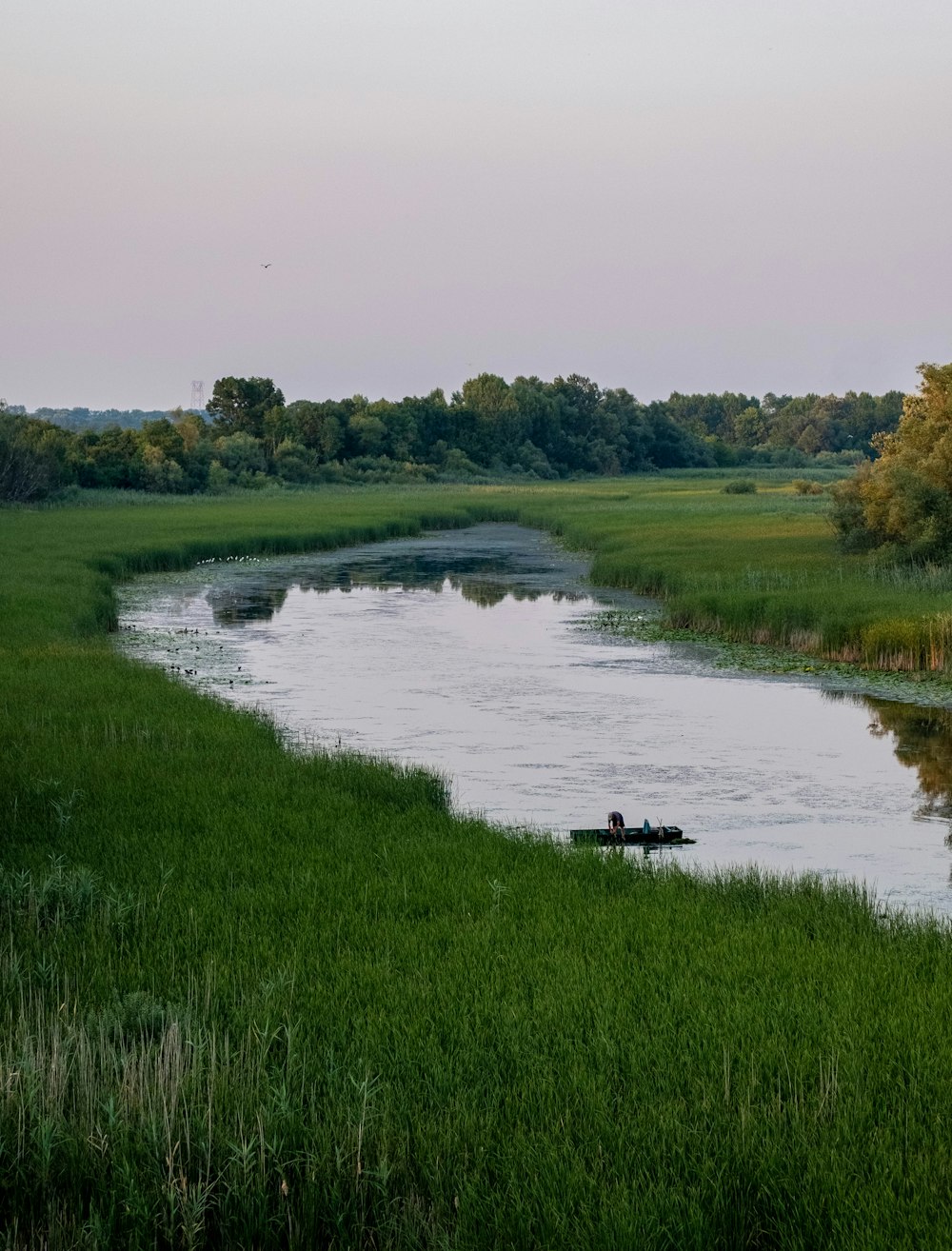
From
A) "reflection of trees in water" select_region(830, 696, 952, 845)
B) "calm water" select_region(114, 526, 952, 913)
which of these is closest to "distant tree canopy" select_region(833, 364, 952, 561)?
"calm water" select_region(114, 526, 952, 913)

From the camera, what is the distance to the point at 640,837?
41.4ft

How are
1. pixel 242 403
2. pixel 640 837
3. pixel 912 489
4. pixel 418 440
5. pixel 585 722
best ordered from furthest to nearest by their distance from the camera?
pixel 418 440, pixel 242 403, pixel 912 489, pixel 585 722, pixel 640 837

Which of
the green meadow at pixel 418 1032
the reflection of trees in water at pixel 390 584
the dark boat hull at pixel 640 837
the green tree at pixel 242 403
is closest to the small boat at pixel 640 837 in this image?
the dark boat hull at pixel 640 837

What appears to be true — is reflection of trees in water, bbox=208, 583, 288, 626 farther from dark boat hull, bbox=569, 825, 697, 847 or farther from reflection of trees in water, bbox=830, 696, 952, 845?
dark boat hull, bbox=569, 825, 697, 847

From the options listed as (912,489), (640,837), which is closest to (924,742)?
(640,837)

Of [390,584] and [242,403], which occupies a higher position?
[242,403]

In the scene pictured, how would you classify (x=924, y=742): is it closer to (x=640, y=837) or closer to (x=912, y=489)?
(x=640, y=837)

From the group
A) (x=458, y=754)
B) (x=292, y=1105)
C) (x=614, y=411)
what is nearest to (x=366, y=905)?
(x=292, y=1105)

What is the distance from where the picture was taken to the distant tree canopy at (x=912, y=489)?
35.1m

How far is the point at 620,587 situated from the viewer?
39750 mm

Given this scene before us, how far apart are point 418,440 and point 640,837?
11438 cm

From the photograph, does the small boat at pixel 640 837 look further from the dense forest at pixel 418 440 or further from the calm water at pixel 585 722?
the dense forest at pixel 418 440

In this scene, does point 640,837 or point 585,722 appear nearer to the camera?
point 640,837

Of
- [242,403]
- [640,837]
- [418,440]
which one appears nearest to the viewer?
[640,837]
